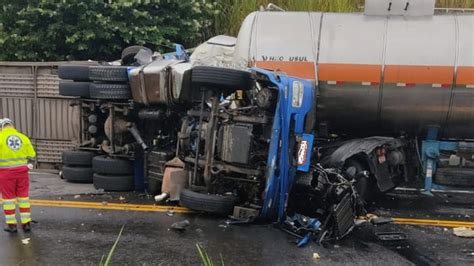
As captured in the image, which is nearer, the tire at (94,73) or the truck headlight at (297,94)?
the truck headlight at (297,94)

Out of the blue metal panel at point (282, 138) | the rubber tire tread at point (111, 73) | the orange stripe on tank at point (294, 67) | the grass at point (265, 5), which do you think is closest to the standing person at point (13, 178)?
the rubber tire tread at point (111, 73)

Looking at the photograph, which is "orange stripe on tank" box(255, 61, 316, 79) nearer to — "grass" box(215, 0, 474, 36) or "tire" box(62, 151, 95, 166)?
"tire" box(62, 151, 95, 166)

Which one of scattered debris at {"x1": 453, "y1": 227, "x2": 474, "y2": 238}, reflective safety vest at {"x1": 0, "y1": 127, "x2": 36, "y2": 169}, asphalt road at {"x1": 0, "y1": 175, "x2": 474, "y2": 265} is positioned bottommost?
asphalt road at {"x1": 0, "y1": 175, "x2": 474, "y2": 265}

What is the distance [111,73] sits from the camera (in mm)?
8203

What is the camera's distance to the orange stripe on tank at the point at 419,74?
26.2 ft

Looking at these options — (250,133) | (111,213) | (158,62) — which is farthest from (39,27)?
(250,133)

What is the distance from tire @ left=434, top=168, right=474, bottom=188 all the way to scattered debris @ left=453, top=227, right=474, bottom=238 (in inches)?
61.6

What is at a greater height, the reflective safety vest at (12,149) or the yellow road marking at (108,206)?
the reflective safety vest at (12,149)

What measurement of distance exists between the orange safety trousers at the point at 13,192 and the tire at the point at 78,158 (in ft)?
6.93

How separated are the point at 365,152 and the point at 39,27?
7.36 metres

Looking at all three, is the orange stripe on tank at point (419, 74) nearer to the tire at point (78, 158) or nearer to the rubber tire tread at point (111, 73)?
the rubber tire tread at point (111, 73)

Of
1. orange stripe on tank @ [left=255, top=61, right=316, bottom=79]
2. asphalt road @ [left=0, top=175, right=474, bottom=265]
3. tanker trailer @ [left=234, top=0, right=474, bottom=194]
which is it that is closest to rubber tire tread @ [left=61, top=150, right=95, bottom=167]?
asphalt road @ [left=0, top=175, right=474, bottom=265]

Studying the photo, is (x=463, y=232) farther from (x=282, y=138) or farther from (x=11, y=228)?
(x=11, y=228)

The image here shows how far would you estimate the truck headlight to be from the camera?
6.65m
